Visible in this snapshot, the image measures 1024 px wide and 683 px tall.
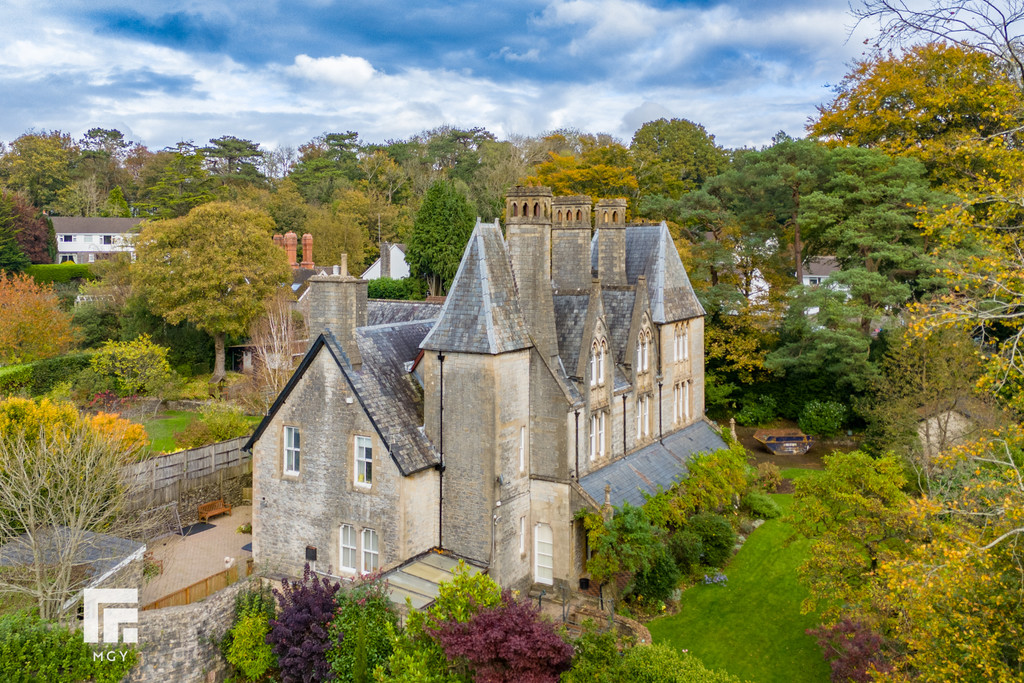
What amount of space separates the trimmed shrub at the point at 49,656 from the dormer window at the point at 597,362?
1609cm

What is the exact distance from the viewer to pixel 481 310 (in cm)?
2059

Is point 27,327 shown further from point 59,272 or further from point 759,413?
point 759,413

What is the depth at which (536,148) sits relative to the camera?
73562 millimetres

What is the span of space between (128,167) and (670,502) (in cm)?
10863

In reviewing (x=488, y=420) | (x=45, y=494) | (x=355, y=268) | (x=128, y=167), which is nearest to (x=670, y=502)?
(x=488, y=420)

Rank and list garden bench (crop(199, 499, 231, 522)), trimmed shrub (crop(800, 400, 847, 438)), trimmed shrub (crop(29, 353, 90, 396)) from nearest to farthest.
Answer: garden bench (crop(199, 499, 231, 522)), trimmed shrub (crop(29, 353, 90, 396)), trimmed shrub (crop(800, 400, 847, 438))

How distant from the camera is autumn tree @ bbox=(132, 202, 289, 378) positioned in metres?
44.7

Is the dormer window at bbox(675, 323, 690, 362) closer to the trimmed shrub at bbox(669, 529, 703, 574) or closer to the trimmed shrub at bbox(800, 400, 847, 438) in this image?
the trimmed shrub at bbox(669, 529, 703, 574)

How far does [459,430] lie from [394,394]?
232 cm

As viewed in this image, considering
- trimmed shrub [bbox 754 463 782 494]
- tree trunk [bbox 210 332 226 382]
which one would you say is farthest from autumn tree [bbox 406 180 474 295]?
trimmed shrub [bbox 754 463 782 494]

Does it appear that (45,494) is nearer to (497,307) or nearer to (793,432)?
(497,307)

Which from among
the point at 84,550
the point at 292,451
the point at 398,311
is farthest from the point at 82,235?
the point at 292,451

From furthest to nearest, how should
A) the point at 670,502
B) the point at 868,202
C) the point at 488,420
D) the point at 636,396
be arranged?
the point at 868,202
the point at 636,396
the point at 670,502
the point at 488,420

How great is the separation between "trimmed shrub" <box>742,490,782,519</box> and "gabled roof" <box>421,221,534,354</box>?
51.0ft
